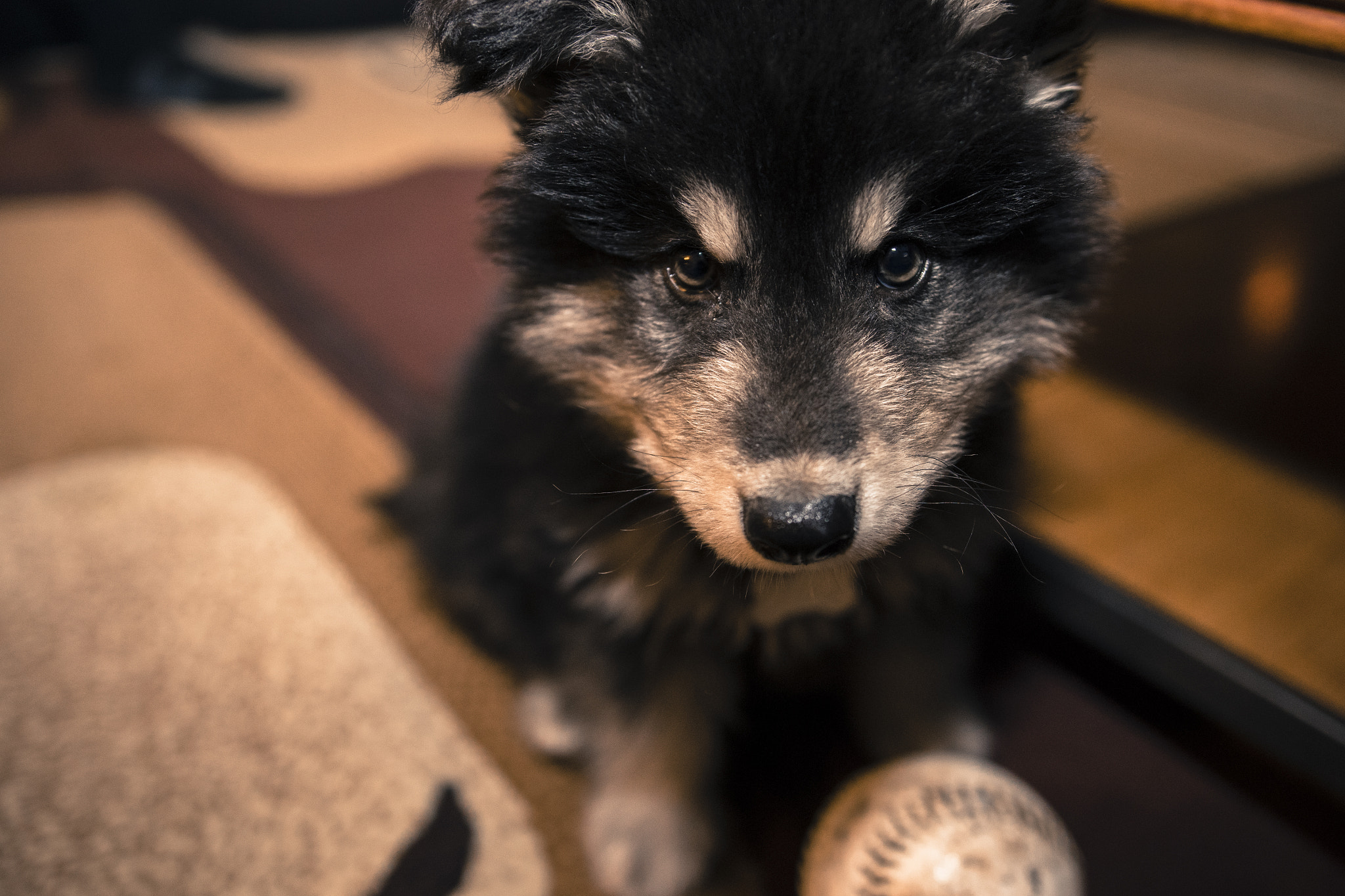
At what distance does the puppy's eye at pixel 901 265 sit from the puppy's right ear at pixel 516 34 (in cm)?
40

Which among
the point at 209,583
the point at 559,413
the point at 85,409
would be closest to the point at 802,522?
the point at 559,413

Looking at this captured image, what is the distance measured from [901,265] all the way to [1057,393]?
1.67 meters

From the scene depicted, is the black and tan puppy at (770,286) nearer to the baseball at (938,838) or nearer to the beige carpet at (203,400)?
the baseball at (938,838)

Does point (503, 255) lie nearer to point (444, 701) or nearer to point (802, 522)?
point (802, 522)

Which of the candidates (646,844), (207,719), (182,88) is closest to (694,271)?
(646,844)

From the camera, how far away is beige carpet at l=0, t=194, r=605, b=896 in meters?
1.83

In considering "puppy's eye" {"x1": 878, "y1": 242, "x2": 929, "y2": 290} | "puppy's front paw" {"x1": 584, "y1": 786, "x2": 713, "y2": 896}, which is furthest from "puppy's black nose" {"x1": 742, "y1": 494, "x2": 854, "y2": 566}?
"puppy's front paw" {"x1": 584, "y1": 786, "x2": 713, "y2": 896}

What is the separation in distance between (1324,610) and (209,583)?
2376 mm

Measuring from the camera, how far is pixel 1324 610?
6.40 ft

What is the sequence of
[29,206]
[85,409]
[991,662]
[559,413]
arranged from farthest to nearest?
[29,206]
[85,409]
[991,662]
[559,413]

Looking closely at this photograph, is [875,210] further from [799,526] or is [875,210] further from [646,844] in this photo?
[646,844]

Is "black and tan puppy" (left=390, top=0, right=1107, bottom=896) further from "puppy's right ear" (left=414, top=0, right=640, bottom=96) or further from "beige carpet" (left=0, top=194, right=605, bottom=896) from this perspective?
"beige carpet" (left=0, top=194, right=605, bottom=896)

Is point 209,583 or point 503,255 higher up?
point 503,255

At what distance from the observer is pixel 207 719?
5.62 feet
